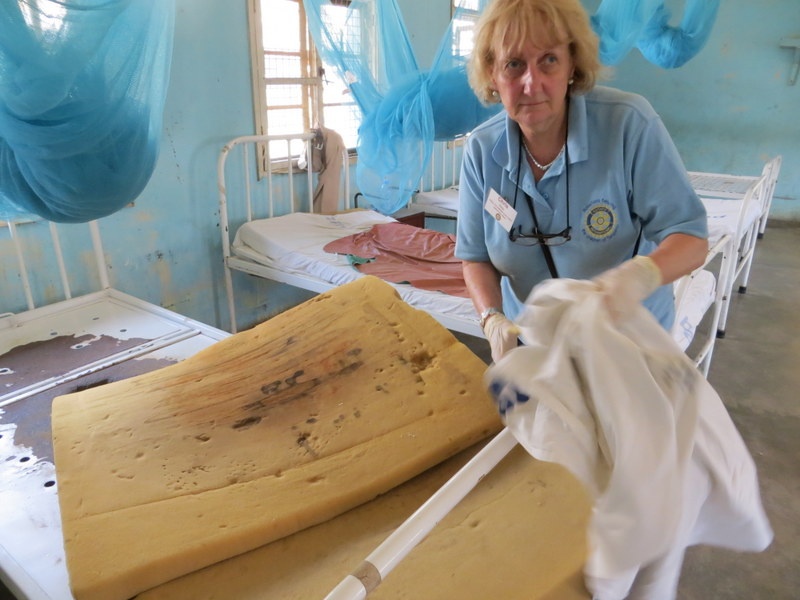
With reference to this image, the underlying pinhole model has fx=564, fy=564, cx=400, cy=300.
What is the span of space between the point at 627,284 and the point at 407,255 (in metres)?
2.12

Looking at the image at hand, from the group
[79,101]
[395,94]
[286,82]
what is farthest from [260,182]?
[79,101]

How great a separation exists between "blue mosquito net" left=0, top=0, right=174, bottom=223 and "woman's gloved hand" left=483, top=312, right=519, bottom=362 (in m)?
1.11

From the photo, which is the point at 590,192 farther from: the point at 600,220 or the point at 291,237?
the point at 291,237

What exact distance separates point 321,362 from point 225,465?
29 cm

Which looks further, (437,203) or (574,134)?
(437,203)

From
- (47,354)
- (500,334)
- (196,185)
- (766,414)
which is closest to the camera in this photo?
(500,334)

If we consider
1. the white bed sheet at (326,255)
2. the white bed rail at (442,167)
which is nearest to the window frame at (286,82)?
the white bed sheet at (326,255)

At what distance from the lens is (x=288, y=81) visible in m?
3.28

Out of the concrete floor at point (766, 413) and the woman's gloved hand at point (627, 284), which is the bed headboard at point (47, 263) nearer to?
the woman's gloved hand at point (627, 284)

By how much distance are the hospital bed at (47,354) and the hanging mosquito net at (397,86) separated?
1363 millimetres

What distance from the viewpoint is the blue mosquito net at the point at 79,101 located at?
1.27 m

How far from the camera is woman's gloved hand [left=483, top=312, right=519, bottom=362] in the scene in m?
1.14

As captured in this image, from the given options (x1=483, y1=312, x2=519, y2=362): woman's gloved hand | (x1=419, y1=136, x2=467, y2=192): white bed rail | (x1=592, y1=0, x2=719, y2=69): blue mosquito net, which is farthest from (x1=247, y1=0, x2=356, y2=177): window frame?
(x1=483, y1=312, x2=519, y2=362): woman's gloved hand

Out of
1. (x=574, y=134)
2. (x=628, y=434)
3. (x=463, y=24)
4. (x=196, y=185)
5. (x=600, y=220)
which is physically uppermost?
(x=463, y=24)
